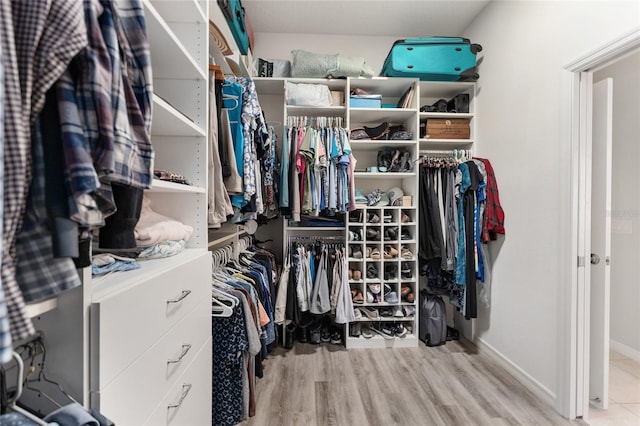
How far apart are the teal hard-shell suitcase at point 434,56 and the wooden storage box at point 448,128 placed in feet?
1.30

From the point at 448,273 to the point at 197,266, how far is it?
2155 mm

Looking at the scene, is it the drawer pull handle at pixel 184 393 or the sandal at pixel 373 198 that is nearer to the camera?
the drawer pull handle at pixel 184 393

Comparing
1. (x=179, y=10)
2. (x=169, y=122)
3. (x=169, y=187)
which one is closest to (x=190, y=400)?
(x=169, y=187)

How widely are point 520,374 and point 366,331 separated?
3.71ft

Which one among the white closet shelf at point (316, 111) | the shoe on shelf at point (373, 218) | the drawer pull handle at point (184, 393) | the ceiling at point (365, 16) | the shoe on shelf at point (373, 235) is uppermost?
the ceiling at point (365, 16)

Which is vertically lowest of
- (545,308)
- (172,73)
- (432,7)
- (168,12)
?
(545,308)

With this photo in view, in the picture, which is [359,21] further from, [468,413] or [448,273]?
[468,413]

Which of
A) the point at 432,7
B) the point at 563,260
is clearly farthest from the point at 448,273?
the point at 432,7

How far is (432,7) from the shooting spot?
2.40m

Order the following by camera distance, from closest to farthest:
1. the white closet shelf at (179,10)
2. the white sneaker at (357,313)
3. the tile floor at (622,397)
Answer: the white closet shelf at (179,10), the tile floor at (622,397), the white sneaker at (357,313)

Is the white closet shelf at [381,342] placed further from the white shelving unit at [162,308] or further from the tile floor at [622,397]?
the white shelving unit at [162,308]

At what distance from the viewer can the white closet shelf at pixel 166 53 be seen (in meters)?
0.87

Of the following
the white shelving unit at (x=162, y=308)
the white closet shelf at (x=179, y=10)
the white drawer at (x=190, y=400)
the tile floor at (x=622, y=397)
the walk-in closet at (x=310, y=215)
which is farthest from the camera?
the tile floor at (x=622, y=397)

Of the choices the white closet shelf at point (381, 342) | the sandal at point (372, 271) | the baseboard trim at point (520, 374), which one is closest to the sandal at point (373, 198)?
the sandal at point (372, 271)
